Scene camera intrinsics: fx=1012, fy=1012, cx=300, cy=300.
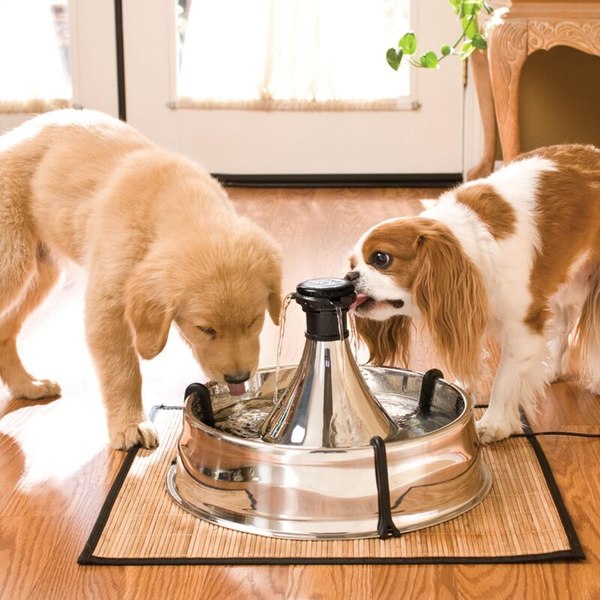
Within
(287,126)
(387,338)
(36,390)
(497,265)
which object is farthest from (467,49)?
(36,390)

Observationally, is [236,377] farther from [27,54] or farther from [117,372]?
[27,54]

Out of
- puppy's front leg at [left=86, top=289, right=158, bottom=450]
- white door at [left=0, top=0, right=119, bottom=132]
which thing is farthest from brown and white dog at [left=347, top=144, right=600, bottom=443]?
white door at [left=0, top=0, right=119, bottom=132]

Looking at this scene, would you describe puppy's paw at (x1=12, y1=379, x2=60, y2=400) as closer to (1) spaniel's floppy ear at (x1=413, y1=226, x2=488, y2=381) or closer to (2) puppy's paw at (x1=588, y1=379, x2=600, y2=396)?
(1) spaniel's floppy ear at (x1=413, y1=226, x2=488, y2=381)

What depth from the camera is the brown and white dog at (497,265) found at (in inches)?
84.4

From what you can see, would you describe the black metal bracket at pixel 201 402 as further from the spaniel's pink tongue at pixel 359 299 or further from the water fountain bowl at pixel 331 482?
the spaniel's pink tongue at pixel 359 299

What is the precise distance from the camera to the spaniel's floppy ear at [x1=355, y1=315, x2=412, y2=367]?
7.99 feet

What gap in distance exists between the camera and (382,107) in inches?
218

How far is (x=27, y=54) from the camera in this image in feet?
18.6

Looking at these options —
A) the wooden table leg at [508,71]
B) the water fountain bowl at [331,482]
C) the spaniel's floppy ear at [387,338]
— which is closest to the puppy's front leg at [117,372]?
the water fountain bowl at [331,482]

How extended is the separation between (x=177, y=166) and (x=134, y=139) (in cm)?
23

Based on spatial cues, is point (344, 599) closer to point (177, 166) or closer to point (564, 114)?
point (177, 166)

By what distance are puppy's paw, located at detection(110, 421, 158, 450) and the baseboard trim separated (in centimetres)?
343

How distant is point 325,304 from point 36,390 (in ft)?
3.40

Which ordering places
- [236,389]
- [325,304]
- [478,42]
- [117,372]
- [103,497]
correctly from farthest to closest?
[478,42] → [117,372] → [236,389] → [103,497] → [325,304]
